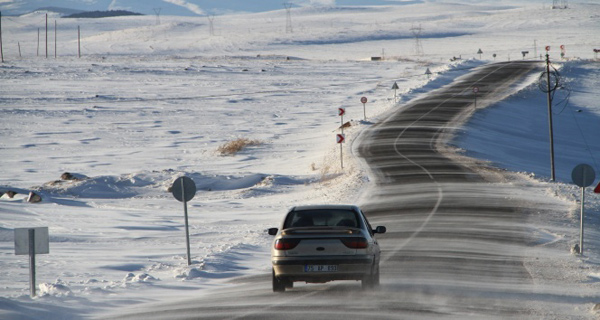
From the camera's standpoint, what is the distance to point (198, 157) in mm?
49719

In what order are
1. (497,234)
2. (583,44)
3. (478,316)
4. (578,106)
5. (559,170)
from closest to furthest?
(478,316) < (497,234) < (559,170) < (578,106) < (583,44)

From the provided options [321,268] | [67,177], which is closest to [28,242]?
[321,268]

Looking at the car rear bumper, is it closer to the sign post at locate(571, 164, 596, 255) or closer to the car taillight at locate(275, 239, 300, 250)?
the car taillight at locate(275, 239, 300, 250)

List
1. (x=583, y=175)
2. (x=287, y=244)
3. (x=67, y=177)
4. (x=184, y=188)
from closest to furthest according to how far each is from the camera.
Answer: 1. (x=287, y=244)
2. (x=184, y=188)
3. (x=583, y=175)
4. (x=67, y=177)

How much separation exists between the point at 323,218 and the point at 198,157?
1364 inches

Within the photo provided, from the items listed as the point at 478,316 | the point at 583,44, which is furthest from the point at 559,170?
the point at 583,44

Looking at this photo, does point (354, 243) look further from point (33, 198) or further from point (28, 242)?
point (33, 198)

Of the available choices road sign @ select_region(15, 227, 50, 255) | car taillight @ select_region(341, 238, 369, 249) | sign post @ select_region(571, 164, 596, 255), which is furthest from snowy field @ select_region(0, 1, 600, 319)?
car taillight @ select_region(341, 238, 369, 249)

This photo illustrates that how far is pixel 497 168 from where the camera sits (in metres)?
39.8

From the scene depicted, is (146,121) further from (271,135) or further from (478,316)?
(478,316)

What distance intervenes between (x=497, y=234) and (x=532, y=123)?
4296cm

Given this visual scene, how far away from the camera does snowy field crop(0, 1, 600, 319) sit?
1900 centimetres

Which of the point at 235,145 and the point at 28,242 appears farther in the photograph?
the point at 235,145

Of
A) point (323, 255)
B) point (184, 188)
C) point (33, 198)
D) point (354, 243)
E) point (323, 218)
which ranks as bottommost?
point (33, 198)
